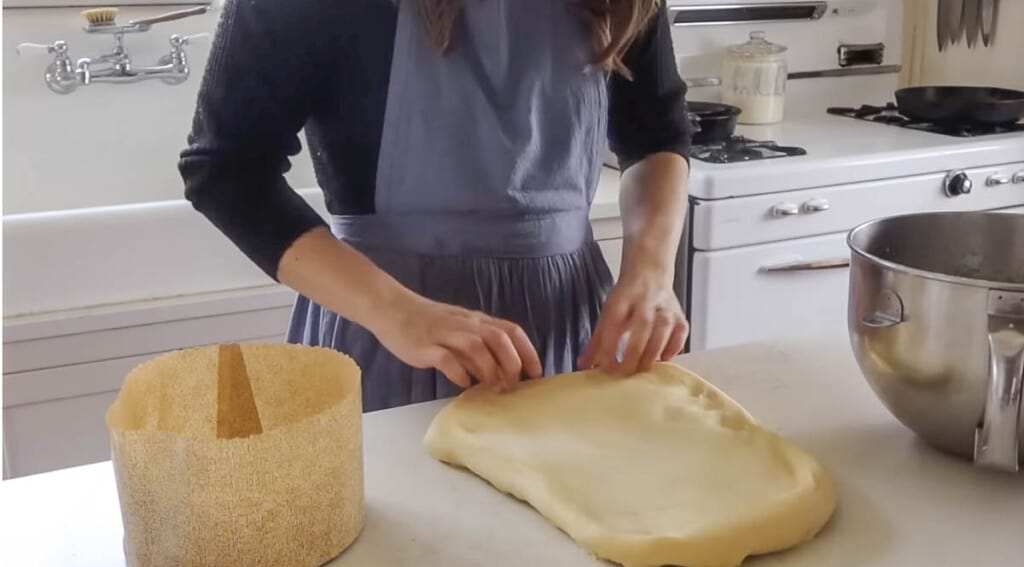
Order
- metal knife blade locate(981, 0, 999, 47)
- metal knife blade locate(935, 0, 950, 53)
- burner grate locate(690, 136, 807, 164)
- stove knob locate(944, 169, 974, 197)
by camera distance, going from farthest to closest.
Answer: metal knife blade locate(935, 0, 950, 53), metal knife blade locate(981, 0, 999, 47), stove knob locate(944, 169, 974, 197), burner grate locate(690, 136, 807, 164)

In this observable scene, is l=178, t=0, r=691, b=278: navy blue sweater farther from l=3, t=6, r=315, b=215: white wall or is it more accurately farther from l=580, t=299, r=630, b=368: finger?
l=3, t=6, r=315, b=215: white wall

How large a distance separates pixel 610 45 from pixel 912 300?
0.40 metres

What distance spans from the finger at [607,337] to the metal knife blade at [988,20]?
6.32 ft

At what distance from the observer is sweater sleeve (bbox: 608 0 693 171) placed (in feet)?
3.40

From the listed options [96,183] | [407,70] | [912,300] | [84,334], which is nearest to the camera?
[912,300]

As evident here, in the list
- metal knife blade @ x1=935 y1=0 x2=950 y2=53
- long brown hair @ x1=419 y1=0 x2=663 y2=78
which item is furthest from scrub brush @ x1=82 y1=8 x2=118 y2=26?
metal knife blade @ x1=935 y1=0 x2=950 y2=53

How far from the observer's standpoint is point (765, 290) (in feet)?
6.04

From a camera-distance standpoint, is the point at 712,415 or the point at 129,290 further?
the point at 129,290

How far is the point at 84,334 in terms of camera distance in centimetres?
139

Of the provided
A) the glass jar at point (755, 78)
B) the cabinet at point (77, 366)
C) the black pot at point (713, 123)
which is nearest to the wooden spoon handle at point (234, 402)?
the cabinet at point (77, 366)

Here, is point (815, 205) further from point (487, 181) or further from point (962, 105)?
point (487, 181)

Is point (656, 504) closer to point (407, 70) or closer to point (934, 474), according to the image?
point (934, 474)

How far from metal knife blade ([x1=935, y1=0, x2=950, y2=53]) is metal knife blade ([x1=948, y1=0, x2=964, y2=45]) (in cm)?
1

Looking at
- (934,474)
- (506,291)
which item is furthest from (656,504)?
(506,291)
